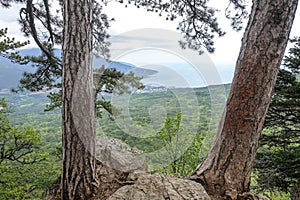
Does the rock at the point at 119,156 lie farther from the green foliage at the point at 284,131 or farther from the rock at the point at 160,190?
the green foliage at the point at 284,131

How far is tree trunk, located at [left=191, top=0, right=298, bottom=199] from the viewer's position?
5.49 feet

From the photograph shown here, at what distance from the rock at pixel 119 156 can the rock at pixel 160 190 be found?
0.38 meters

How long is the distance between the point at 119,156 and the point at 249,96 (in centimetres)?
137

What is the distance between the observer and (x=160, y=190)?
1664mm

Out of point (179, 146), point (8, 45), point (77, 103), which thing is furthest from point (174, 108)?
point (8, 45)

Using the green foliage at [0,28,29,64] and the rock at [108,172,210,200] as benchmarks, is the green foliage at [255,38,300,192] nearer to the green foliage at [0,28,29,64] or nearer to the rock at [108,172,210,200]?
the rock at [108,172,210,200]

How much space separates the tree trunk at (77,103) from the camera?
5.78ft

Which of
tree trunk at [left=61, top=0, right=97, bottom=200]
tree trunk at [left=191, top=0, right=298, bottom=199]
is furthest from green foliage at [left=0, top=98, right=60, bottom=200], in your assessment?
tree trunk at [left=191, top=0, right=298, bottom=199]

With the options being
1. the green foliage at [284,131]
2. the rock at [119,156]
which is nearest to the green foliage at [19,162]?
the rock at [119,156]

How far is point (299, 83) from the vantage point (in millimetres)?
4695

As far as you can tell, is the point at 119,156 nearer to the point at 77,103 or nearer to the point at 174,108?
the point at 77,103

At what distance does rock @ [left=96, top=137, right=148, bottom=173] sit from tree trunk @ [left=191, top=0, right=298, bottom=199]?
722mm

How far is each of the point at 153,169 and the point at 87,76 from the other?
1755mm

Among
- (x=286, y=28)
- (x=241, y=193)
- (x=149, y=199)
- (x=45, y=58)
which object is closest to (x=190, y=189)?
(x=149, y=199)
